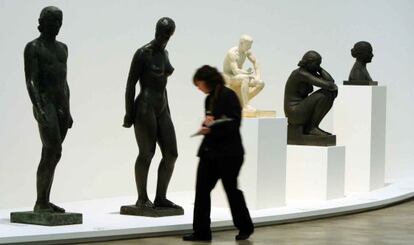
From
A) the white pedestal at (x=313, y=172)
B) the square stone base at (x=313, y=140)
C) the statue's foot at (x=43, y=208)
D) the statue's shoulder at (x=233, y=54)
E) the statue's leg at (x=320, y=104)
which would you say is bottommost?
the statue's foot at (x=43, y=208)

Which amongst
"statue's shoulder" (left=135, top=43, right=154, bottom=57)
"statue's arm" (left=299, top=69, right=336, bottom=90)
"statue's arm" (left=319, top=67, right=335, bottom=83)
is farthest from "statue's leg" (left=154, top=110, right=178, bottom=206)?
"statue's arm" (left=319, top=67, right=335, bottom=83)

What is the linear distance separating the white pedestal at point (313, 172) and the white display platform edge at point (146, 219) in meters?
0.22

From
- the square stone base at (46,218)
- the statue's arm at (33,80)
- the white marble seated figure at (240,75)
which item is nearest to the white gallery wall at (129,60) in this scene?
the white marble seated figure at (240,75)

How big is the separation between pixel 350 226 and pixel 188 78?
3.95 metres

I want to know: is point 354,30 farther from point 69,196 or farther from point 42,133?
point 42,133

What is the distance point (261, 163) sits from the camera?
11117mm

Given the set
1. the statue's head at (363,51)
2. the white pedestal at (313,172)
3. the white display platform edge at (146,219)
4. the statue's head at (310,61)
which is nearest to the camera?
the white display platform edge at (146,219)

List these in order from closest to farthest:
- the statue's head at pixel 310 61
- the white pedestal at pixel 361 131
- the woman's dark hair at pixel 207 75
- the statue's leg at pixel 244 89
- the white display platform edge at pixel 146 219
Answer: the white display platform edge at pixel 146 219 < the woman's dark hair at pixel 207 75 < the statue's leg at pixel 244 89 < the statue's head at pixel 310 61 < the white pedestal at pixel 361 131

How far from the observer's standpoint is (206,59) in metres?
14.0

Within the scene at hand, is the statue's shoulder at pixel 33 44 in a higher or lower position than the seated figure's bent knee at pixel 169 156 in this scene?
higher

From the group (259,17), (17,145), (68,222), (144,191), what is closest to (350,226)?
(144,191)

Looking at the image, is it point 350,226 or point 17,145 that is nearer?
point 350,226

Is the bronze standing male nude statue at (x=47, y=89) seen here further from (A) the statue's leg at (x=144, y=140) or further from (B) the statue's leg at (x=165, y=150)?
(B) the statue's leg at (x=165, y=150)

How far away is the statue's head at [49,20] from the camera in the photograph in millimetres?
9312
